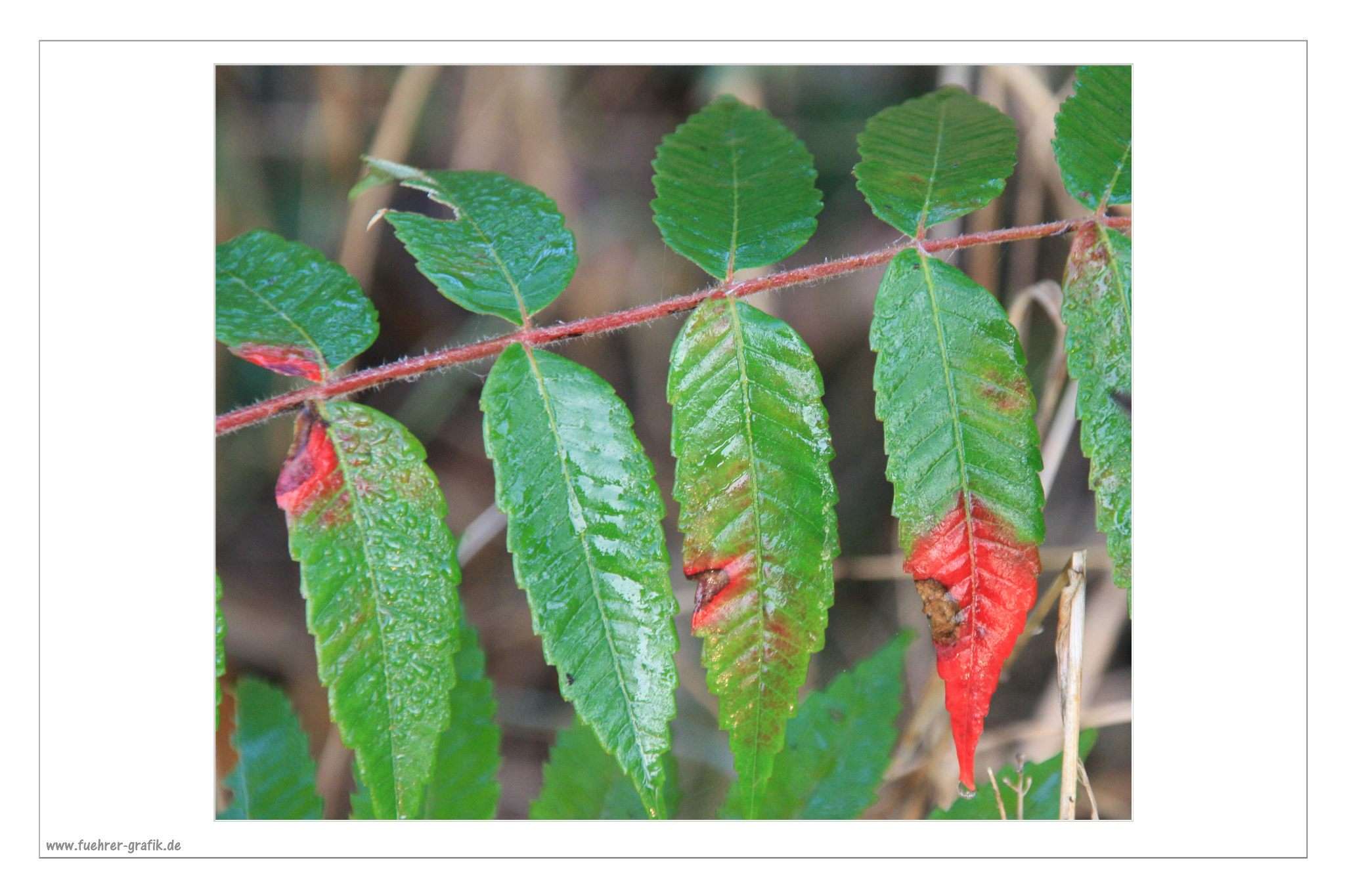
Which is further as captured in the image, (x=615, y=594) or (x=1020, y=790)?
(x=1020, y=790)

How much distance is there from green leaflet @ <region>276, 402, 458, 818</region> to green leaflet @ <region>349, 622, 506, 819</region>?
0.38 meters

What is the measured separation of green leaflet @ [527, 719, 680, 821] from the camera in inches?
69.1

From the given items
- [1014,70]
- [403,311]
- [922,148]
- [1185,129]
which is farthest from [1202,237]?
[403,311]

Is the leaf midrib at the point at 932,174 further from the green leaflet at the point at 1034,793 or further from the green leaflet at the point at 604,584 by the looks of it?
the green leaflet at the point at 1034,793

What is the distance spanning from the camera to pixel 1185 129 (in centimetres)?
140

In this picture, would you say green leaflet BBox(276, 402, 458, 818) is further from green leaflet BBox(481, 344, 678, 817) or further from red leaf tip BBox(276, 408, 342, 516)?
green leaflet BBox(481, 344, 678, 817)

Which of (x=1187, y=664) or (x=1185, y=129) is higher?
(x=1185, y=129)

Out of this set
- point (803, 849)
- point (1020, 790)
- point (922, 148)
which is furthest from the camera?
point (1020, 790)

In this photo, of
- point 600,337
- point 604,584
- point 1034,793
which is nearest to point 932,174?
point 604,584

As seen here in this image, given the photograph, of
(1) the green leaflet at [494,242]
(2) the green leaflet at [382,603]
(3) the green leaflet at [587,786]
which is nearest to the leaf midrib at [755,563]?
(1) the green leaflet at [494,242]

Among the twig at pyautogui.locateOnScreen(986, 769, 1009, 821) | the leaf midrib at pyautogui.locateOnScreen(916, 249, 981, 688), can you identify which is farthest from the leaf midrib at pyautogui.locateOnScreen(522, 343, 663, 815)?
the twig at pyautogui.locateOnScreen(986, 769, 1009, 821)

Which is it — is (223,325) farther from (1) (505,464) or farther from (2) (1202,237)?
(2) (1202,237)

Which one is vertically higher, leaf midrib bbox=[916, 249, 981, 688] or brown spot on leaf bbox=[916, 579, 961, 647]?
leaf midrib bbox=[916, 249, 981, 688]
